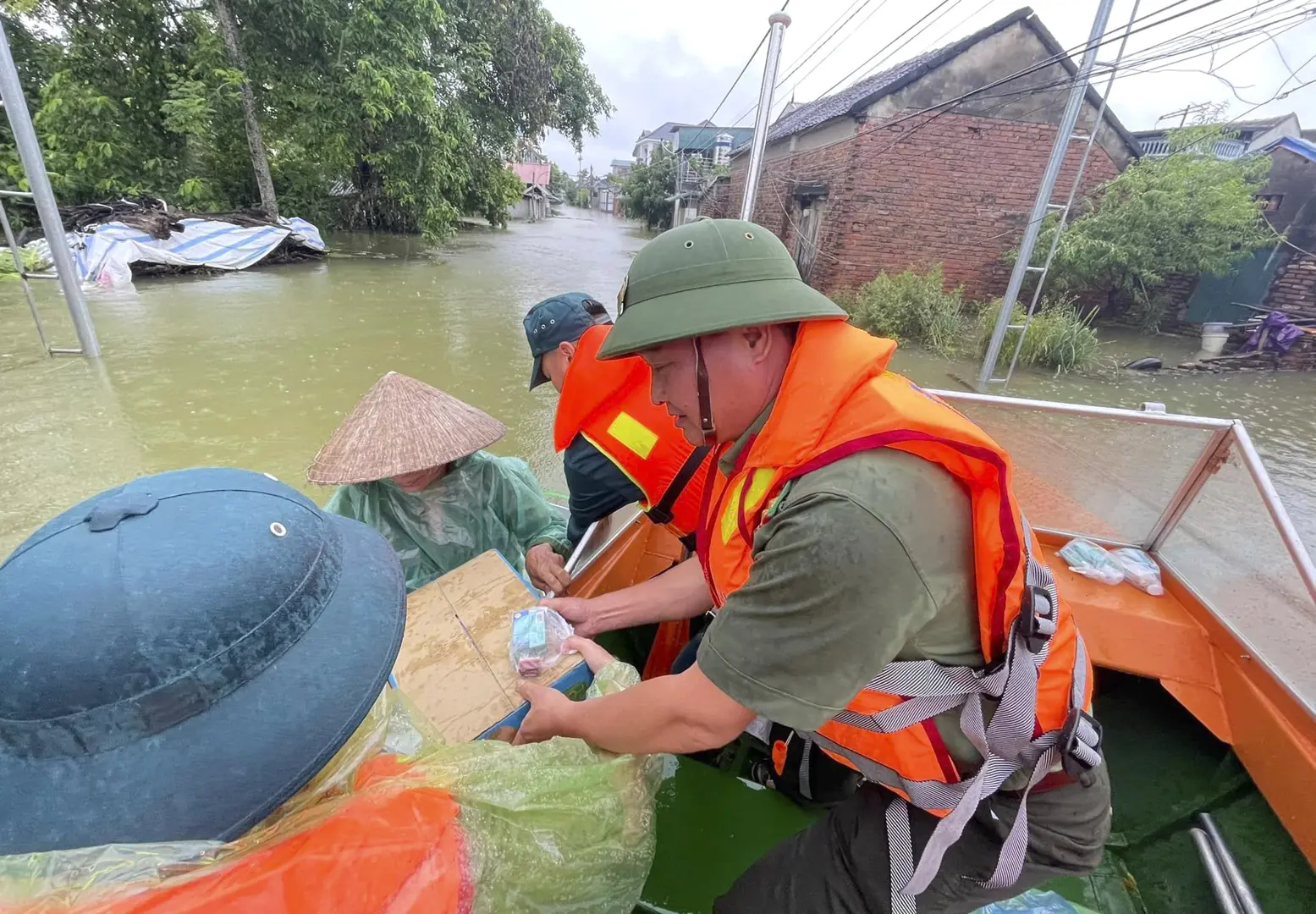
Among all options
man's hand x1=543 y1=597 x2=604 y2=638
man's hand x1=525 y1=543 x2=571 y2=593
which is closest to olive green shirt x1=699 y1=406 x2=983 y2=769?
man's hand x1=543 y1=597 x2=604 y2=638

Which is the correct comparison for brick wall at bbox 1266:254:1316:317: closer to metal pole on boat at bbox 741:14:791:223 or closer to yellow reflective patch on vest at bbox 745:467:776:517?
metal pole on boat at bbox 741:14:791:223

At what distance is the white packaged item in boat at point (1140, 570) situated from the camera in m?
2.12

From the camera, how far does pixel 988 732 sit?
1.02m

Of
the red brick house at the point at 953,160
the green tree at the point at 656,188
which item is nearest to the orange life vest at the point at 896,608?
the red brick house at the point at 953,160

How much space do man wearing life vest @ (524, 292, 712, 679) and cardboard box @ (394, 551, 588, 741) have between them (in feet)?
1.50

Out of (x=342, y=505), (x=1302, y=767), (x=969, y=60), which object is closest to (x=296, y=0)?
(x=969, y=60)

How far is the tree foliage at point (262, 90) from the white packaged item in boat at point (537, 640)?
1488 cm

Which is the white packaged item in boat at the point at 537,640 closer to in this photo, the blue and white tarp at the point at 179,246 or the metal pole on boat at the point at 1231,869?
the metal pole on boat at the point at 1231,869

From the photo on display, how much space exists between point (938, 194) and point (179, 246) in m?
13.8

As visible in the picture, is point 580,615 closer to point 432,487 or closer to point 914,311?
point 432,487

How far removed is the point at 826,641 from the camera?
85 cm

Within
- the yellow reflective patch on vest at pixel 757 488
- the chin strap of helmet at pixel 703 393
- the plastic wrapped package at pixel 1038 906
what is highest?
the chin strap of helmet at pixel 703 393

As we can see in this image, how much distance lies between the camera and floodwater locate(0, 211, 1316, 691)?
234cm

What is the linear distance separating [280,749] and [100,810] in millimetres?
162
